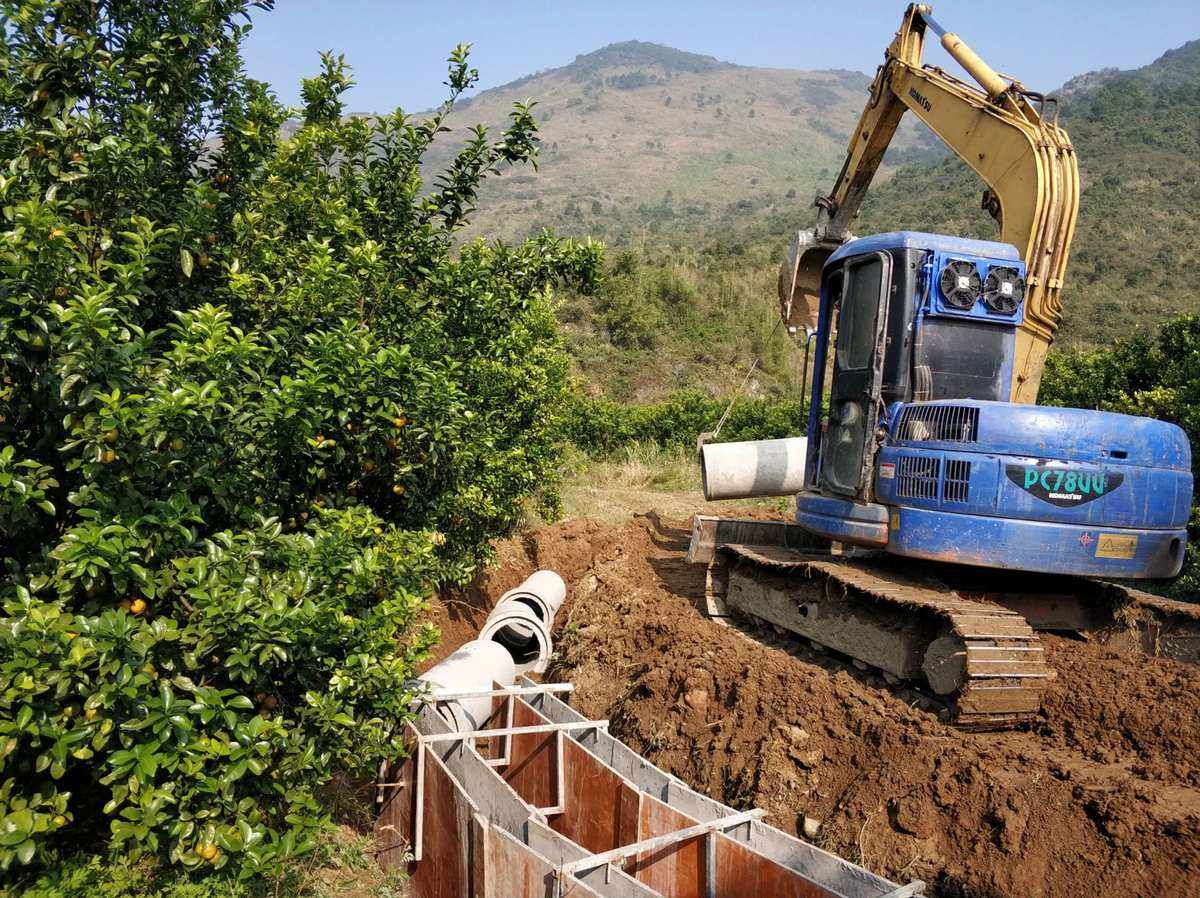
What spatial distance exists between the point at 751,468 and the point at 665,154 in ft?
438

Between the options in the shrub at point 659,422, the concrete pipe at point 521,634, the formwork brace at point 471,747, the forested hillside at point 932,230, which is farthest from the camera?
the forested hillside at point 932,230

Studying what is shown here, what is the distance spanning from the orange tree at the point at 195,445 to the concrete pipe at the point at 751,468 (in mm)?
5243

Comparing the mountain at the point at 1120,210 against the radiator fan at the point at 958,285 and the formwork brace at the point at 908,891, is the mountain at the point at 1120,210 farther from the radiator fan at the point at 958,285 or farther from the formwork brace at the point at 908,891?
the formwork brace at the point at 908,891

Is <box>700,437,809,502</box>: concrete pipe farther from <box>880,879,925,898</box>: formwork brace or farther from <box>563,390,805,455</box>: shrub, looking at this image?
<box>563,390,805,455</box>: shrub

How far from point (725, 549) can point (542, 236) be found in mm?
3749

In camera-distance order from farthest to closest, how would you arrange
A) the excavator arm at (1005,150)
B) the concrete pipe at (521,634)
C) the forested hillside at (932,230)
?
the forested hillside at (932,230) → the concrete pipe at (521,634) → the excavator arm at (1005,150)

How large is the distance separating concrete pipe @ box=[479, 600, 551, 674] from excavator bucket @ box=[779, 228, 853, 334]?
4197 millimetres

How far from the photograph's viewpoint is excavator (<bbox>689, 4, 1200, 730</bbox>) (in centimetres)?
604

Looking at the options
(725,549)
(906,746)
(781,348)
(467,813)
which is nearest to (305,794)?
(467,813)

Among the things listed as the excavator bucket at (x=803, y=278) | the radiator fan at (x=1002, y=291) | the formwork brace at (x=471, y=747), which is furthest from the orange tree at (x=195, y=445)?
the excavator bucket at (x=803, y=278)

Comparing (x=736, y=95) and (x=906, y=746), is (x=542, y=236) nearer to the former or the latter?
(x=906, y=746)

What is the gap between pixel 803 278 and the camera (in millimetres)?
10125

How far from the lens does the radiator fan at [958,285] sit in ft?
22.6

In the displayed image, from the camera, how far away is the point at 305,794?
4.39m
